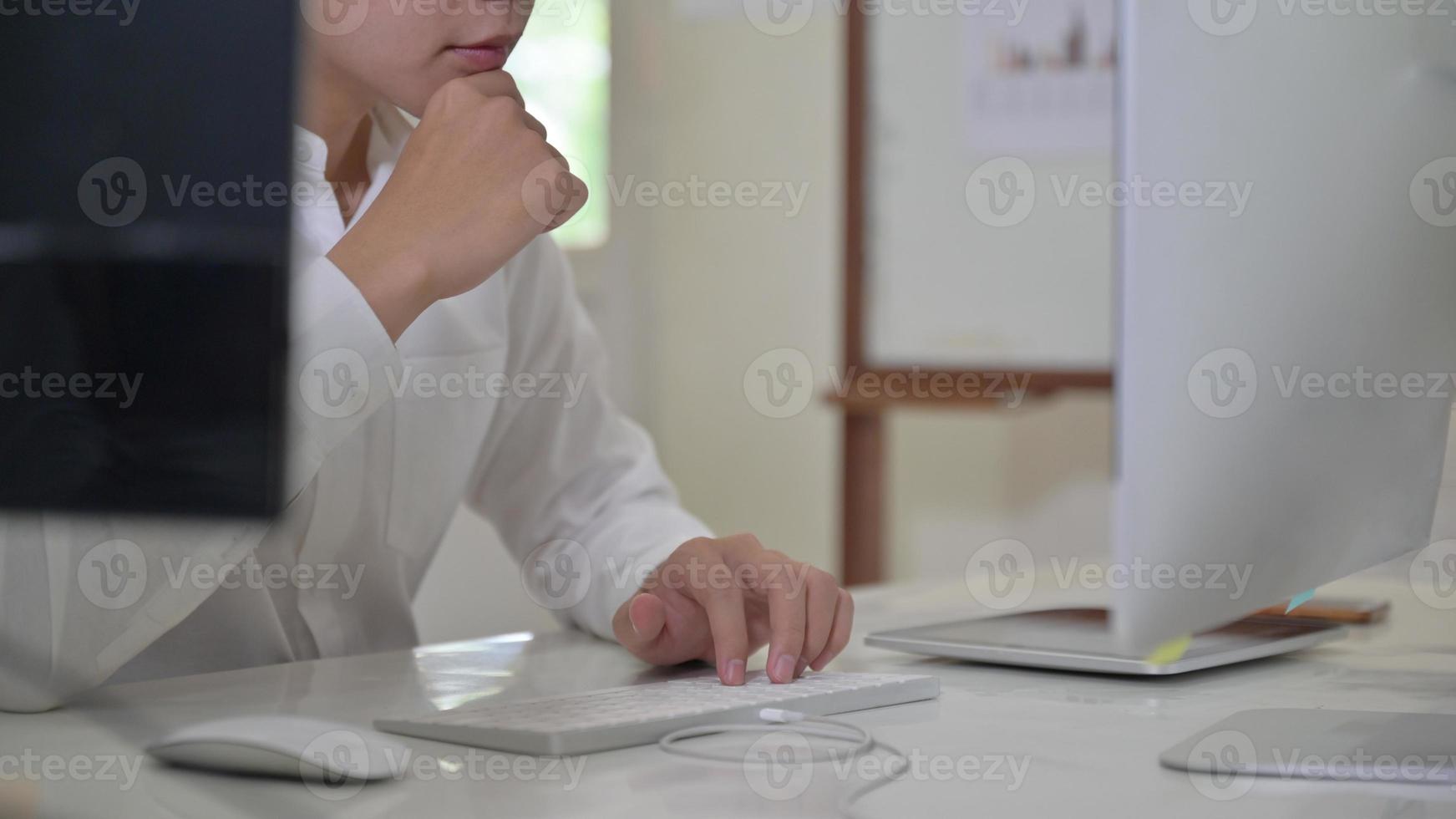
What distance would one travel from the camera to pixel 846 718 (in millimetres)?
735

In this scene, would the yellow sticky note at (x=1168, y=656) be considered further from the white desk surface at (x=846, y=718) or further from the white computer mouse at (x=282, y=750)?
the white computer mouse at (x=282, y=750)

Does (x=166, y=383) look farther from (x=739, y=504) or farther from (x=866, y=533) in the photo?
(x=739, y=504)

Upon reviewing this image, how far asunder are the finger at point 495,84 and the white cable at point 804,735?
48cm

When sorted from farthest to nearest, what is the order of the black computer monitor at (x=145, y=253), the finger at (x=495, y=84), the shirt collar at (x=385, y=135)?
the shirt collar at (x=385, y=135) → the finger at (x=495, y=84) → the black computer monitor at (x=145, y=253)

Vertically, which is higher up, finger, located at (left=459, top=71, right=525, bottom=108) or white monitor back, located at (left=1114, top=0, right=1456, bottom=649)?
finger, located at (left=459, top=71, right=525, bottom=108)

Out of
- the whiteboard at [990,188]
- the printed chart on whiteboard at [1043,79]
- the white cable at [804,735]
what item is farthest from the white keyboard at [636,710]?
the printed chart on whiteboard at [1043,79]

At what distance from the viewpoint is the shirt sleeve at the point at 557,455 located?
46.8 inches

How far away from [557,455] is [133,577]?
55 cm

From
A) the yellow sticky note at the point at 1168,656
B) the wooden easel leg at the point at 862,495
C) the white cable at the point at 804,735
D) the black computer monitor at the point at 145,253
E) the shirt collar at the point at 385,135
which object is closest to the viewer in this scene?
the black computer monitor at the point at 145,253

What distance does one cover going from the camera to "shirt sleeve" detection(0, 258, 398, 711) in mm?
728

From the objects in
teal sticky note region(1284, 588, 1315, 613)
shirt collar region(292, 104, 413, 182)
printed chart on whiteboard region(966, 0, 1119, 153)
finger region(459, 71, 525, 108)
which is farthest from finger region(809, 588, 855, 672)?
printed chart on whiteboard region(966, 0, 1119, 153)

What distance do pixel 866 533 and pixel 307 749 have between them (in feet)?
6.31

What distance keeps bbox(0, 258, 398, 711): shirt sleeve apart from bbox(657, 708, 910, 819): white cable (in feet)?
0.80

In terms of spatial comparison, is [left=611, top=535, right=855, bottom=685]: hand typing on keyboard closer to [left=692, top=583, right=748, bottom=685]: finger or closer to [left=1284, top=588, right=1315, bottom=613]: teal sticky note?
[left=692, top=583, right=748, bottom=685]: finger
